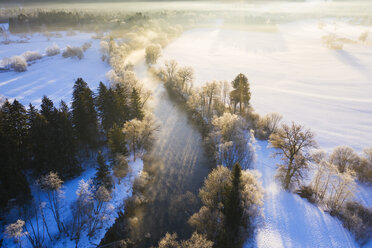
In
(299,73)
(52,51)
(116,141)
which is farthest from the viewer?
(52,51)

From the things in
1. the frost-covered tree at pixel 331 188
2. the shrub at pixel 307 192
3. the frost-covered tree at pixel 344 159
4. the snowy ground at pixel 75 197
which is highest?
the frost-covered tree at pixel 344 159

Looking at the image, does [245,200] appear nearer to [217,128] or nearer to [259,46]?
[217,128]

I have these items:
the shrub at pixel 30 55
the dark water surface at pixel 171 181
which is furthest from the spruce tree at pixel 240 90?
the shrub at pixel 30 55

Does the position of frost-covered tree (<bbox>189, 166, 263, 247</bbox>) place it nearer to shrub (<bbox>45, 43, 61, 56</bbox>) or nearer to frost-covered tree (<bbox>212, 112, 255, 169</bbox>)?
frost-covered tree (<bbox>212, 112, 255, 169</bbox>)

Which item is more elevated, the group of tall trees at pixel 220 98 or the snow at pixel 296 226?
the group of tall trees at pixel 220 98

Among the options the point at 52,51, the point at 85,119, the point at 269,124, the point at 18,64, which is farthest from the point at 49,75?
the point at 269,124

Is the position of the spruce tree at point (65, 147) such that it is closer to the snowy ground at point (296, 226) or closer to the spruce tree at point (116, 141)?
the spruce tree at point (116, 141)

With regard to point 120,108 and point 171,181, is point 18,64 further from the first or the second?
point 171,181
